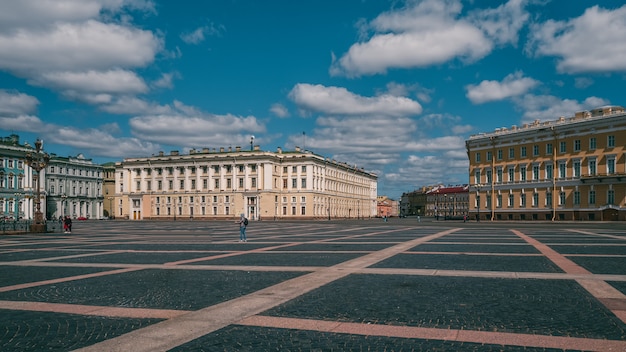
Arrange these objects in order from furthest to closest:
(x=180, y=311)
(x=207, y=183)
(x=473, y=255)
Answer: (x=207, y=183) < (x=473, y=255) < (x=180, y=311)

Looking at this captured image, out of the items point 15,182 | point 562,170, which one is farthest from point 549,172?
point 15,182

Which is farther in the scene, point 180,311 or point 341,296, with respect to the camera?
point 341,296

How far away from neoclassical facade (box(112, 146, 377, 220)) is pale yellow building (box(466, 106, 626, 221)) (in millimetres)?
38503

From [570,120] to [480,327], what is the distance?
63998 mm

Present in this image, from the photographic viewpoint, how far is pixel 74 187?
11669 cm

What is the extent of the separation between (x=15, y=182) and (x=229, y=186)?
1614 inches

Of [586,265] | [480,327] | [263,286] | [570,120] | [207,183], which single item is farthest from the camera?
[207,183]

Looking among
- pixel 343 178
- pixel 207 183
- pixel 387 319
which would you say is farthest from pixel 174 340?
pixel 343 178

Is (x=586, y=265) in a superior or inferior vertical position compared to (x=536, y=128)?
inferior

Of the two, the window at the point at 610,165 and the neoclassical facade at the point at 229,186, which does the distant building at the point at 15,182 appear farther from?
the window at the point at 610,165

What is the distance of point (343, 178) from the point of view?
12606 cm

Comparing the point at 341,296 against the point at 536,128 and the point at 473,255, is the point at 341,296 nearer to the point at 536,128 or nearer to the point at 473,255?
the point at 473,255

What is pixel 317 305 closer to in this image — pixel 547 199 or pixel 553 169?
pixel 553 169

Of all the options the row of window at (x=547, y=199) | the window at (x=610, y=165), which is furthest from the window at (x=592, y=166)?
the row of window at (x=547, y=199)
